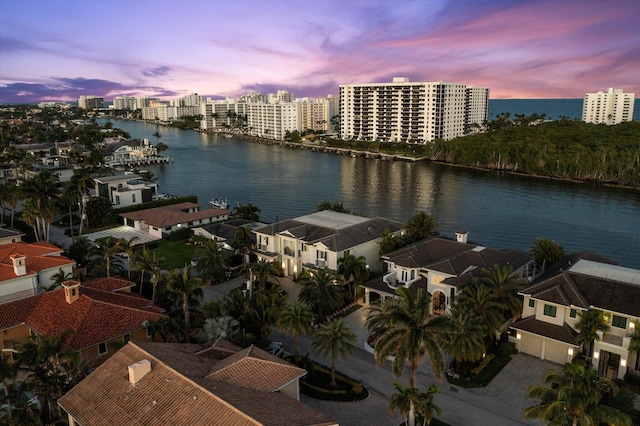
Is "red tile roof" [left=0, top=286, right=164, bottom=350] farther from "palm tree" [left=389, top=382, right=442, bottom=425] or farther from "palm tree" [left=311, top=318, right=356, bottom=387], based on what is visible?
"palm tree" [left=389, top=382, right=442, bottom=425]

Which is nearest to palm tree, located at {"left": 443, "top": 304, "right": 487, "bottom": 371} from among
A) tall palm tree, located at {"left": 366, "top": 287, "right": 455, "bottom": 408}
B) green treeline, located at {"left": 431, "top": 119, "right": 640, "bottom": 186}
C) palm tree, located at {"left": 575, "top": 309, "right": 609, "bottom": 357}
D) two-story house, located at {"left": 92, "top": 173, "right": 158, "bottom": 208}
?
tall palm tree, located at {"left": 366, "top": 287, "right": 455, "bottom": 408}

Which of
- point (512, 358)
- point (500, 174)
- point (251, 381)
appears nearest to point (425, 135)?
point (500, 174)

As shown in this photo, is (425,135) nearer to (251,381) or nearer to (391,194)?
(391,194)

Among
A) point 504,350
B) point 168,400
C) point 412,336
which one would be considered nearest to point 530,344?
point 504,350

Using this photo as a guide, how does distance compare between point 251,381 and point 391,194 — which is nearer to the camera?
point 251,381

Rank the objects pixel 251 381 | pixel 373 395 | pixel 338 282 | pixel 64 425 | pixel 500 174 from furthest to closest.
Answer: pixel 500 174 → pixel 338 282 → pixel 373 395 → pixel 64 425 → pixel 251 381

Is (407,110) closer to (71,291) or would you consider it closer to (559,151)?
(559,151)
